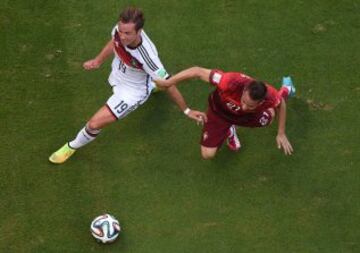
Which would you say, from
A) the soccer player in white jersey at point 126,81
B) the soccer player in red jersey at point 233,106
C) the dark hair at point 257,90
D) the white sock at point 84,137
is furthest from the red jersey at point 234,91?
the white sock at point 84,137

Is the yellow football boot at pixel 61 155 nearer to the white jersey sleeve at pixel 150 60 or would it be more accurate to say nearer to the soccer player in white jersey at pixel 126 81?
the soccer player in white jersey at pixel 126 81

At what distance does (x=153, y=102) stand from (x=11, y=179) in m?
1.83

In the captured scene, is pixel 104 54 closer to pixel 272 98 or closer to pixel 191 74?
pixel 191 74

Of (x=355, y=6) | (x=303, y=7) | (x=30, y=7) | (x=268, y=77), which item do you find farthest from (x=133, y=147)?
(x=355, y=6)

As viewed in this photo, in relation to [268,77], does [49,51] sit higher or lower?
higher

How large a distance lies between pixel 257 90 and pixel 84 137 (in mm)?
2054

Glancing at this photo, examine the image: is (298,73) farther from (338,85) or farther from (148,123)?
(148,123)

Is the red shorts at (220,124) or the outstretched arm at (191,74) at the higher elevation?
the outstretched arm at (191,74)

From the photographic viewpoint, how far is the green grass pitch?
261 inches

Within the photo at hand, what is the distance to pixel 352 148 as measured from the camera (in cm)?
716

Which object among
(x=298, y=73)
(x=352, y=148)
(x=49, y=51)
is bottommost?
(x=352, y=148)

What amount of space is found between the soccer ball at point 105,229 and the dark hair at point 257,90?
6.23ft

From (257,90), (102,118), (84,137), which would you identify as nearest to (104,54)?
(102,118)

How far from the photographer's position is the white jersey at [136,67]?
628 cm
